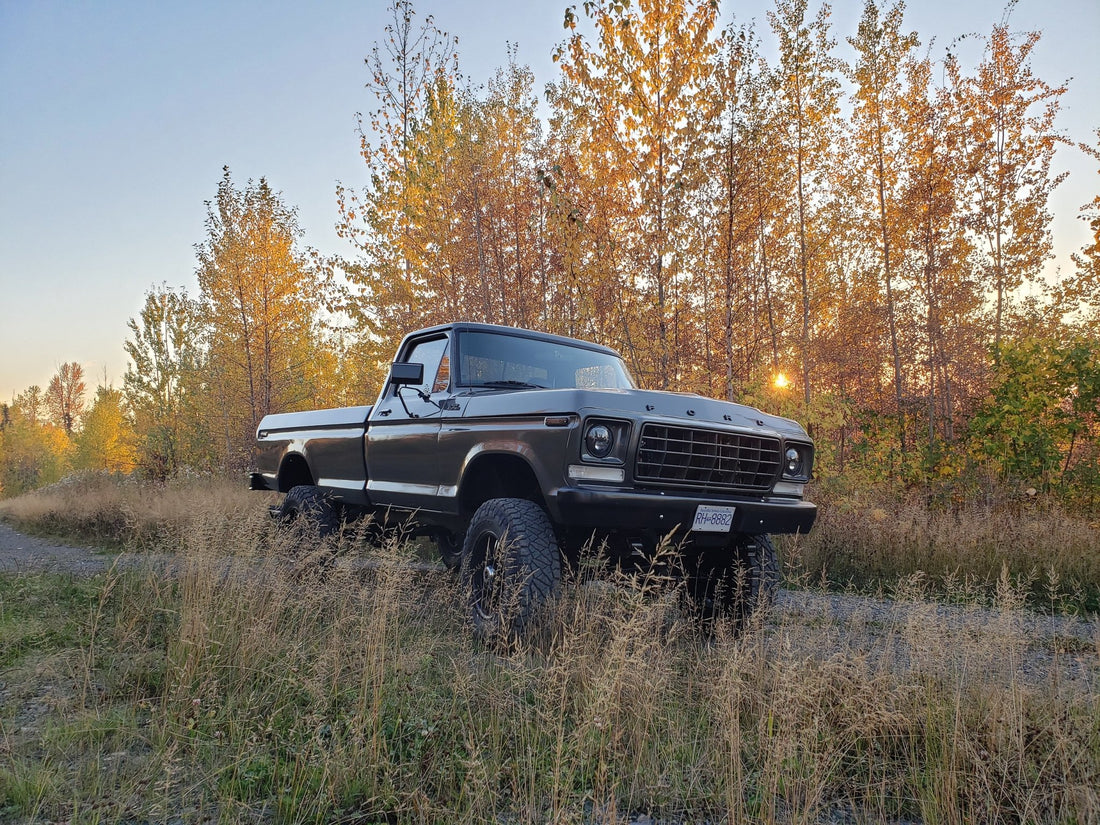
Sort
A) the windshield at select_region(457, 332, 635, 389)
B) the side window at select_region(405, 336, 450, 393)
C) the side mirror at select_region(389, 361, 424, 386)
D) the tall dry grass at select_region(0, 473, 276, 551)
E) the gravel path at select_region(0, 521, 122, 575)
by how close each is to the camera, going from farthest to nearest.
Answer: the tall dry grass at select_region(0, 473, 276, 551) < the gravel path at select_region(0, 521, 122, 575) < the side window at select_region(405, 336, 450, 393) < the windshield at select_region(457, 332, 635, 389) < the side mirror at select_region(389, 361, 424, 386)

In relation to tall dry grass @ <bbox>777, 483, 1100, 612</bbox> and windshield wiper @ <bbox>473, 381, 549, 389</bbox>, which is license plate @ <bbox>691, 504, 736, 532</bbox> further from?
tall dry grass @ <bbox>777, 483, 1100, 612</bbox>

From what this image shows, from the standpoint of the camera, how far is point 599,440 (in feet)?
11.8

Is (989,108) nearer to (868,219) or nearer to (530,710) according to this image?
(868,219)

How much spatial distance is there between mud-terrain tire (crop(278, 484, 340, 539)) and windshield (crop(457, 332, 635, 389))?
1.98 metres

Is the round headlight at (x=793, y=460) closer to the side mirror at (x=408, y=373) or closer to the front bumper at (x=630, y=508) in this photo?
the front bumper at (x=630, y=508)

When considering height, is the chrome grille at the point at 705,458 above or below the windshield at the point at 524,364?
below

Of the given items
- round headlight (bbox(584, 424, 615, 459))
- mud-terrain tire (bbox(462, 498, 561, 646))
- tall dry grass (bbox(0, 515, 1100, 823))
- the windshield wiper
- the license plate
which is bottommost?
tall dry grass (bbox(0, 515, 1100, 823))

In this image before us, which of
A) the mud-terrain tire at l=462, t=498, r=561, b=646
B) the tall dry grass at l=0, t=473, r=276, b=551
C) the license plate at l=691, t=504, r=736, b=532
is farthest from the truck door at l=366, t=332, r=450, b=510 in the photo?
the tall dry grass at l=0, t=473, r=276, b=551

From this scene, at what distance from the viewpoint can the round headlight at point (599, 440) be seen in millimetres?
3570

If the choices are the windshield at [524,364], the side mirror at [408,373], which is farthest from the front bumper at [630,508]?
the side mirror at [408,373]

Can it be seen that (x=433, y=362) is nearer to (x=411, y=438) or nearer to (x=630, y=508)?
(x=411, y=438)

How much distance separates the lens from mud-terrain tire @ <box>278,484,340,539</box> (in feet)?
18.5

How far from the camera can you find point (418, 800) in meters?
2.23

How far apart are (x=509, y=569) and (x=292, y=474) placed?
3.82 m
